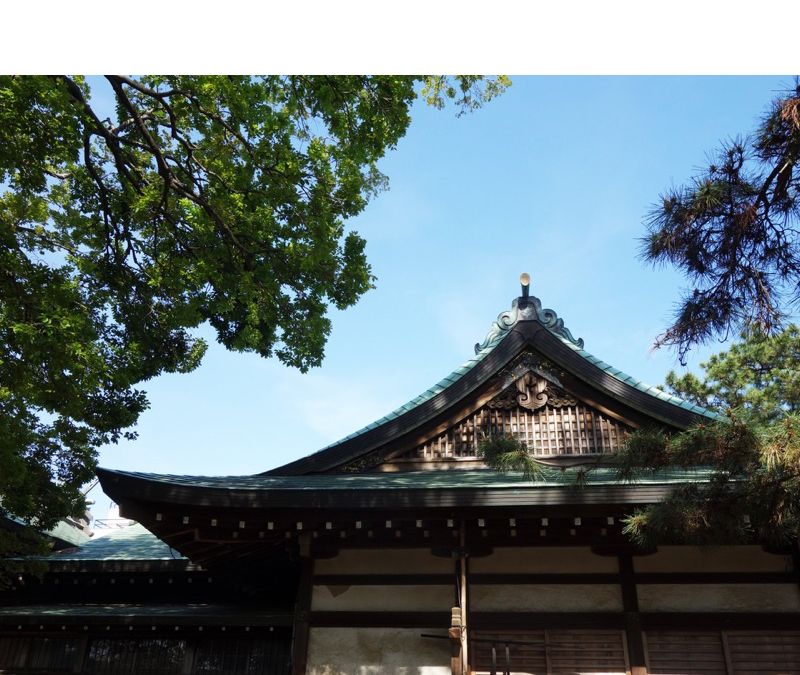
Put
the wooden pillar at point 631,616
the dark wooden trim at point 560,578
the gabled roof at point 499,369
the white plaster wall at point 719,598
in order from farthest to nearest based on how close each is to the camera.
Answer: the gabled roof at point 499,369
the dark wooden trim at point 560,578
the white plaster wall at point 719,598
the wooden pillar at point 631,616


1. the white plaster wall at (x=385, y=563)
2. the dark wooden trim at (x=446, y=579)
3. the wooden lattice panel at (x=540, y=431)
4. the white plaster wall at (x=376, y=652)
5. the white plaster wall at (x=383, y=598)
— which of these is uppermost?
the wooden lattice panel at (x=540, y=431)

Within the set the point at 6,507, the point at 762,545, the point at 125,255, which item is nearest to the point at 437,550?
the point at 762,545

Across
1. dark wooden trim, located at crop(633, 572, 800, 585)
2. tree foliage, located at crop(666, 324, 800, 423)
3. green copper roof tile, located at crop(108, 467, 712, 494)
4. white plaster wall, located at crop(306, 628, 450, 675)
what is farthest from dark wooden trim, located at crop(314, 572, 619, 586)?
tree foliage, located at crop(666, 324, 800, 423)

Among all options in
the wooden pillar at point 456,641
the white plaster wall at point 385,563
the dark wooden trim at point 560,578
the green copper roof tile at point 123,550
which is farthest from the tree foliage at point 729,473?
the green copper roof tile at point 123,550

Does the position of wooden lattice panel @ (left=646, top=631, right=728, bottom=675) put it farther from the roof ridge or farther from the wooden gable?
the roof ridge

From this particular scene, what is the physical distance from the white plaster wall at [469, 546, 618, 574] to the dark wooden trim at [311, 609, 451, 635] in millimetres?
675

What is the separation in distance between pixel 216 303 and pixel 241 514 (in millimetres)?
4140

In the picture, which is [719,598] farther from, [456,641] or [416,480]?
[416,480]

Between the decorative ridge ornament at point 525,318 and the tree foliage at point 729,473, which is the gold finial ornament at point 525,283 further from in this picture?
the tree foliage at point 729,473

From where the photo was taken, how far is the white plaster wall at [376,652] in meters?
6.89

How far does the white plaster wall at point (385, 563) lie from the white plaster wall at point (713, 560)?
7.34ft

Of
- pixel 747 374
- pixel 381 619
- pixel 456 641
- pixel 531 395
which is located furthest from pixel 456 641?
pixel 747 374

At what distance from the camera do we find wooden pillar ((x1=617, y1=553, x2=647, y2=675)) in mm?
6645

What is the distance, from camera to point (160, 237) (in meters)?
10.5
